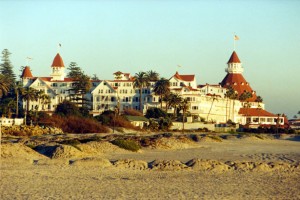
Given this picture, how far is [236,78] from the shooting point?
141 meters

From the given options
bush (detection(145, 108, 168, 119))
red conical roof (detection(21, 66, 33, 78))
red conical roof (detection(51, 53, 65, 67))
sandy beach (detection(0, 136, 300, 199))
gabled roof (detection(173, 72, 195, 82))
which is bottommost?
sandy beach (detection(0, 136, 300, 199))

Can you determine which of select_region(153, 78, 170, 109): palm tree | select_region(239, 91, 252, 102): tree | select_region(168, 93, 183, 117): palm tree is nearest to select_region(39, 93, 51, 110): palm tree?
select_region(153, 78, 170, 109): palm tree

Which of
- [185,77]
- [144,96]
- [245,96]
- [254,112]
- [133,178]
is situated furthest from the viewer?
[245,96]

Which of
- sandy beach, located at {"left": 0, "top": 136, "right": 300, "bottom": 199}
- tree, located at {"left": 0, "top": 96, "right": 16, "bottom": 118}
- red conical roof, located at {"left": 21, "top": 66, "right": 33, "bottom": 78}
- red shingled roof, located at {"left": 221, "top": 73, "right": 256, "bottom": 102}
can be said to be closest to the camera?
sandy beach, located at {"left": 0, "top": 136, "right": 300, "bottom": 199}

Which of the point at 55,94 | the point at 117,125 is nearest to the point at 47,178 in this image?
the point at 117,125

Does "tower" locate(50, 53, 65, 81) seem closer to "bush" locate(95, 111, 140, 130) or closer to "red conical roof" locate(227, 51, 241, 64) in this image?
"bush" locate(95, 111, 140, 130)

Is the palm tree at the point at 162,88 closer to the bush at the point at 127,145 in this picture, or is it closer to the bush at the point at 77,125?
the bush at the point at 77,125

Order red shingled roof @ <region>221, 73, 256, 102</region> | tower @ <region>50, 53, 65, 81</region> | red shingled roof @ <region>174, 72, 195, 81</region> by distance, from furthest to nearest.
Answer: red shingled roof @ <region>221, 73, 256, 102</region> → tower @ <region>50, 53, 65, 81</region> → red shingled roof @ <region>174, 72, 195, 81</region>

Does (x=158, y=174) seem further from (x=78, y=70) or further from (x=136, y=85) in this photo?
(x=78, y=70)

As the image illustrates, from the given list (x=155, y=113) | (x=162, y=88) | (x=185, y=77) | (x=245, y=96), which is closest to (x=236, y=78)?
(x=245, y=96)

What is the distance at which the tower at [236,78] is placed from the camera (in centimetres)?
13712

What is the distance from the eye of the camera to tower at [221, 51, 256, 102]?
137 metres

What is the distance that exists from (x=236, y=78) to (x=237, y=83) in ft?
9.00

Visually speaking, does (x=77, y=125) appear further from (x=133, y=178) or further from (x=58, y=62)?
(x=133, y=178)
